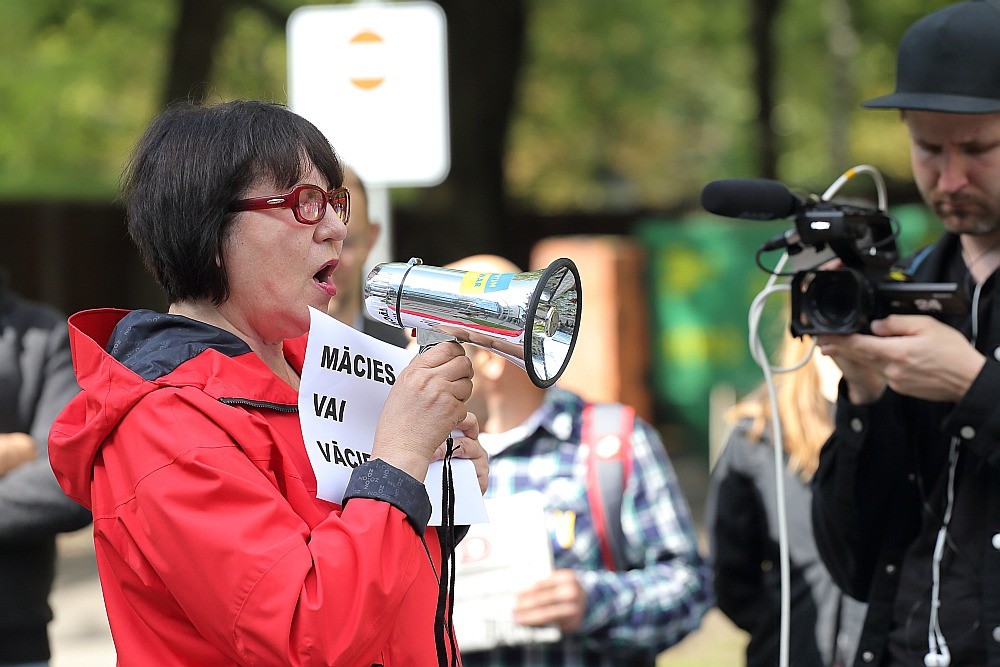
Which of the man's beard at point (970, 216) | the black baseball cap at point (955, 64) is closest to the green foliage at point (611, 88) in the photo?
the black baseball cap at point (955, 64)

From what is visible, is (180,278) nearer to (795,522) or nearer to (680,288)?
(795,522)

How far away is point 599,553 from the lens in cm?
343

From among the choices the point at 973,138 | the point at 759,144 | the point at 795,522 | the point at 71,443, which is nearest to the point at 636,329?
the point at 759,144

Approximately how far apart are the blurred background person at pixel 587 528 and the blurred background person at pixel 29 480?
4.00ft

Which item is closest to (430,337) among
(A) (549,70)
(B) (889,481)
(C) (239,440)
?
(C) (239,440)

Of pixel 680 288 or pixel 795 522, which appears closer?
pixel 795 522

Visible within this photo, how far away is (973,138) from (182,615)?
1865 millimetres

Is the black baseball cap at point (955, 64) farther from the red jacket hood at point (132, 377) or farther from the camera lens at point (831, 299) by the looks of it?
the red jacket hood at point (132, 377)

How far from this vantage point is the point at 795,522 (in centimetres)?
370

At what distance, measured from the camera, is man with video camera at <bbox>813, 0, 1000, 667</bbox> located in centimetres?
252

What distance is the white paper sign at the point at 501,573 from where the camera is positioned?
329cm

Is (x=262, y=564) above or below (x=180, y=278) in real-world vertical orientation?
below

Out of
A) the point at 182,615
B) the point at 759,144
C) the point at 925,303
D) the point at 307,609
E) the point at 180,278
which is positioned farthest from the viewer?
the point at 759,144

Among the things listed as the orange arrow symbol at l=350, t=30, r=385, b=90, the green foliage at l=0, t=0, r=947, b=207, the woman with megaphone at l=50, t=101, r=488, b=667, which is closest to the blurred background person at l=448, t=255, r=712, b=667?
the woman with megaphone at l=50, t=101, r=488, b=667
